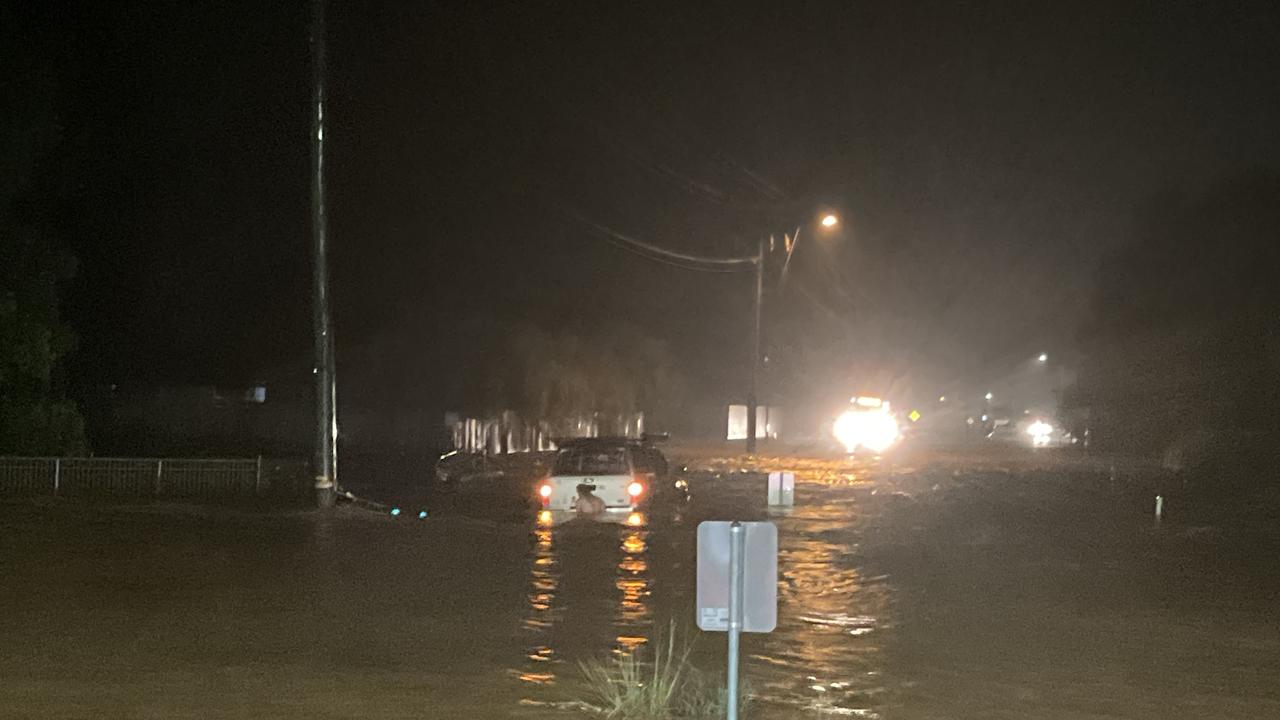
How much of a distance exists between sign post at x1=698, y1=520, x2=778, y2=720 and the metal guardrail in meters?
18.6

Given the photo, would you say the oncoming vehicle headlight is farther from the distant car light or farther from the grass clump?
the grass clump

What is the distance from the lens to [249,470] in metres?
24.9

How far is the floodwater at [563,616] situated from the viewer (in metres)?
9.48

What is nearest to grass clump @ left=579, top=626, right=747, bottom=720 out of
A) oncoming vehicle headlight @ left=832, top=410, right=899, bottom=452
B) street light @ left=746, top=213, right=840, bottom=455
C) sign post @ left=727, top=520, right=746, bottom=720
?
sign post @ left=727, top=520, right=746, bottom=720

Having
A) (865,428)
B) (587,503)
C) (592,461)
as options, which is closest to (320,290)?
(592,461)

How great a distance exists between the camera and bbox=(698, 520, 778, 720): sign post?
24.0 feet

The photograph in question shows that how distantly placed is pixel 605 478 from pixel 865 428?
45.9m

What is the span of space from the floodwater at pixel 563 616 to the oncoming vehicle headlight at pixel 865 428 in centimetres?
4154

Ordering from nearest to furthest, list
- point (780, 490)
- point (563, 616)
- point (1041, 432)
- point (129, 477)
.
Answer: point (563, 616) → point (129, 477) → point (780, 490) → point (1041, 432)

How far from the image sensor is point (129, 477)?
80.4ft

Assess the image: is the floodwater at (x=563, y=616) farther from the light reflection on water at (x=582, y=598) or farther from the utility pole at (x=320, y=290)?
the utility pole at (x=320, y=290)

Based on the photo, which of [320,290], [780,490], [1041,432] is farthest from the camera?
[1041,432]

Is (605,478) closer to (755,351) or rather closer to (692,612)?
(692,612)

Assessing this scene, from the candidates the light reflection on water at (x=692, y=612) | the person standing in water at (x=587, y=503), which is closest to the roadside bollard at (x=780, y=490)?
the light reflection on water at (x=692, y=612)
